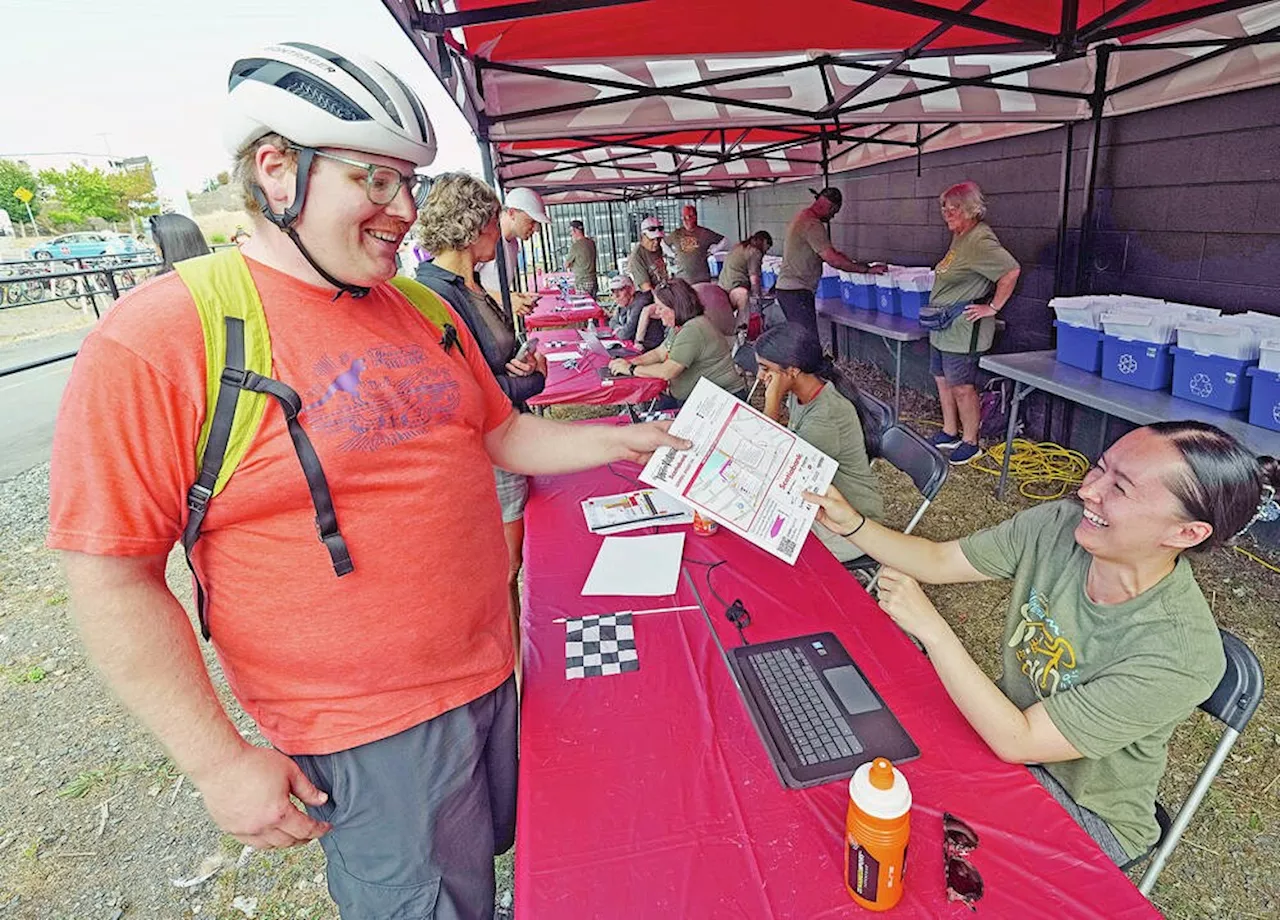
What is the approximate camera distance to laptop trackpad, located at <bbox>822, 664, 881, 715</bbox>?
4.11ft

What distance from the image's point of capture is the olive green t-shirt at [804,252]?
20.8 feet

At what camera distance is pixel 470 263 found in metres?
2.45

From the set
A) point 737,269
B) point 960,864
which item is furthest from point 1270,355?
point 737,269

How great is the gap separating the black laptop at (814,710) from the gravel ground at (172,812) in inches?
39.7

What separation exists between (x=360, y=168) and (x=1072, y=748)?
57.6 inches

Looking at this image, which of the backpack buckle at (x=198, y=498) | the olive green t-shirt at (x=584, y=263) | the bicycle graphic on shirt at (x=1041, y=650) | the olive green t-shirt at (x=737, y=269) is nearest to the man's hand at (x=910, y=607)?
the bicycle graphic on shirt at (x=1041, y=650)

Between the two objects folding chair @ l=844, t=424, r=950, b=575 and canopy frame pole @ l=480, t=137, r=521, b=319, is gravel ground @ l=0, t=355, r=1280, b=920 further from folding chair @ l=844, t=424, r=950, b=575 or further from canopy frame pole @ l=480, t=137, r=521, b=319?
canopy frame pole @ l=480, t=137, r=521, b=319

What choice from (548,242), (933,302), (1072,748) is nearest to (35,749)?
(1072,748)

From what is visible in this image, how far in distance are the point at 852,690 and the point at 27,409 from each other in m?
9.46

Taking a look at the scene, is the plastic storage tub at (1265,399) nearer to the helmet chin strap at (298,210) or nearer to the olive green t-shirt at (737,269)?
the helmet chin strap at (298,210)

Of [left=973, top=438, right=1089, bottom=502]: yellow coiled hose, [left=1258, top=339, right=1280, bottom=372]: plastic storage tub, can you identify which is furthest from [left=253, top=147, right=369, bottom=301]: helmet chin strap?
[left=973, top=438, right=1089, bottom=502]: yellow coiled hose

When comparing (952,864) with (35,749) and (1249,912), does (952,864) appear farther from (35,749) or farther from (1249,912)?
(35,749)

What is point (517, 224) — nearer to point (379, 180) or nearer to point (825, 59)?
point (825, 59)

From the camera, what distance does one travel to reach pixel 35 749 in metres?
2.58
